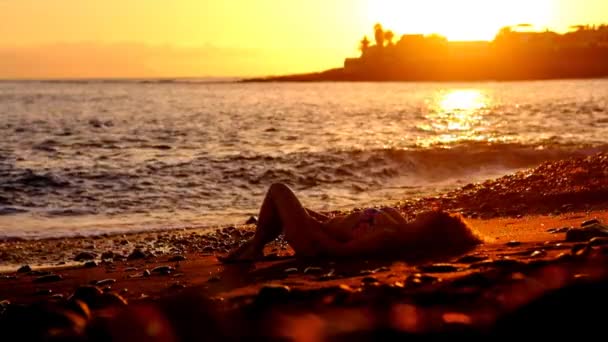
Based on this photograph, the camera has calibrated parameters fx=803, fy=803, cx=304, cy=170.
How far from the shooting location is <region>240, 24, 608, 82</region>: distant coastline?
419 ft

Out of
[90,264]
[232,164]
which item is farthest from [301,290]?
[232,164]

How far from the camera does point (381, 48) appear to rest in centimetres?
14862

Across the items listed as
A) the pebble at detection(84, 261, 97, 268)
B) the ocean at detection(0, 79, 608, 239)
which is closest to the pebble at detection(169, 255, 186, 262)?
the pebble at detection(84, 261, 97, 268)

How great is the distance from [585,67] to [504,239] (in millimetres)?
126483

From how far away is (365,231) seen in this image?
6.59 metres

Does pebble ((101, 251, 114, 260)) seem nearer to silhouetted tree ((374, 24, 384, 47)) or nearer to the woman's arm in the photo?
the woman's arm

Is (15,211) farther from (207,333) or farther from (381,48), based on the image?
(381,48)

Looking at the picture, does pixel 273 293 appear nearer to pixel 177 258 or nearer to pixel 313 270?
pixel 313 270

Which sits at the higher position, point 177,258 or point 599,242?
point 599,242

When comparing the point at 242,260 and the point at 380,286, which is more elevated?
the point at 380,286

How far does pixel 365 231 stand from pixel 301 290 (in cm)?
219

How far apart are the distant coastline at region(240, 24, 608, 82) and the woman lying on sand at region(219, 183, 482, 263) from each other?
125552 mm

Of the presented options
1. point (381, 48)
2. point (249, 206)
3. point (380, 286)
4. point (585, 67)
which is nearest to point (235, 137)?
point (249, 206)

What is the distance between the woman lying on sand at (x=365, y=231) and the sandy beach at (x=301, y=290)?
0.15 metres
